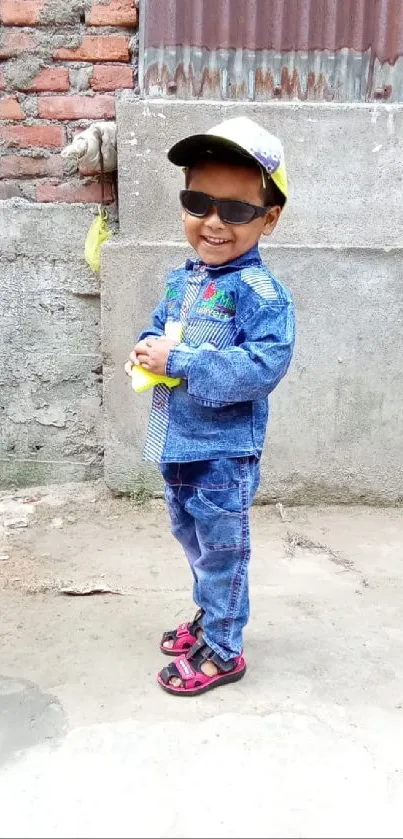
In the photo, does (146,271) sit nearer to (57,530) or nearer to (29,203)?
(29,203)

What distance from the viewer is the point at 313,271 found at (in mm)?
3225

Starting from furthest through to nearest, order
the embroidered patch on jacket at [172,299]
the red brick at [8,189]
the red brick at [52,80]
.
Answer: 1. the red brick at [8,189]
2. the red brick at [52,80]
3. the embroidered patch on jacket at [172,299]

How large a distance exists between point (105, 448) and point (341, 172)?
5.16 ft

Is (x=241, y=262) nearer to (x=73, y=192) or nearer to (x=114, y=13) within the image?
(x=73, y=192)

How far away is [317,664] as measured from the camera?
2.26 meters

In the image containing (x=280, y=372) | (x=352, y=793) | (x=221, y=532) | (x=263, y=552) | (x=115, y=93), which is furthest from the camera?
(x=115, y=93)

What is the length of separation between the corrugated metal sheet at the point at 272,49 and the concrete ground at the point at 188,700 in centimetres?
188

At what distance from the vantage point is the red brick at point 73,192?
339cm

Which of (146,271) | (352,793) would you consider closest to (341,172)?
(146,271)

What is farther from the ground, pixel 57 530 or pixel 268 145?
pixel 268 145

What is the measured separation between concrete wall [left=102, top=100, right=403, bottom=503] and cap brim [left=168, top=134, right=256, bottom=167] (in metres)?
1.29

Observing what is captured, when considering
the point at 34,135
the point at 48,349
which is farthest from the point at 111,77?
the point at 48,349

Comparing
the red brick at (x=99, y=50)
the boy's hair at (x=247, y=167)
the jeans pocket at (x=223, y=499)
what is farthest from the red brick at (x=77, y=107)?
the jeans pocket at (x=223, y=499)

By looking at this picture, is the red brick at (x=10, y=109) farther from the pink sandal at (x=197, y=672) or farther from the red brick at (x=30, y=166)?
the pink sandal at (x=197, y=672)
